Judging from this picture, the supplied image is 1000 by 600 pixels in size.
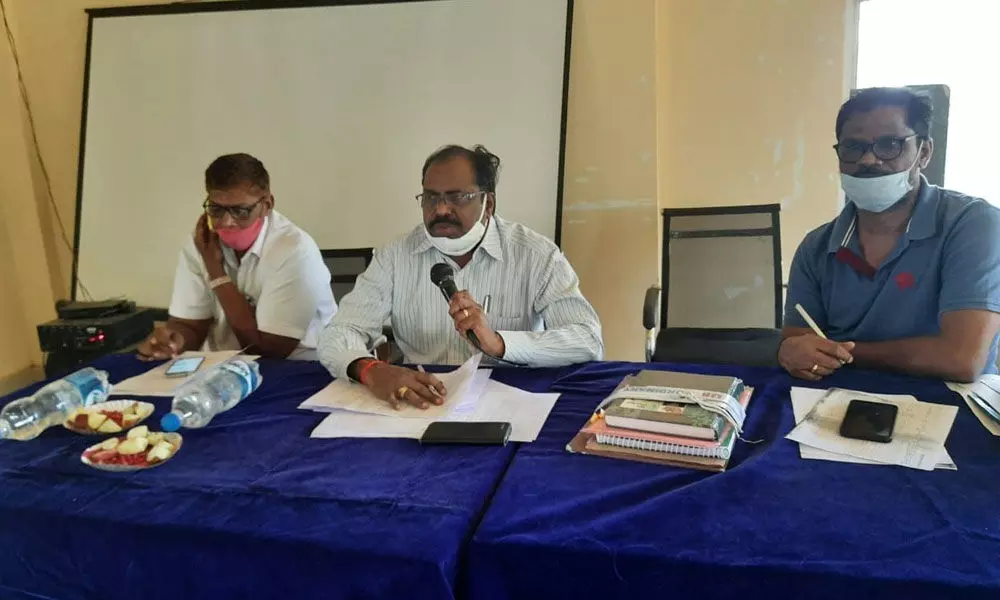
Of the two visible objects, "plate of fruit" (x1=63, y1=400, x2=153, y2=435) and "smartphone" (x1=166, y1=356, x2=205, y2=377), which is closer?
"plate of fruit" (x1=63, y1=400, x2=153, y2=435)

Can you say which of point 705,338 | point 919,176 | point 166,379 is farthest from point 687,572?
point 705,338

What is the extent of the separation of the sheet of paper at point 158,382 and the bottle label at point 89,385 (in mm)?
37

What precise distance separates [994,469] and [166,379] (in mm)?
1778

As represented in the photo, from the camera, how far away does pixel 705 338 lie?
106 inches

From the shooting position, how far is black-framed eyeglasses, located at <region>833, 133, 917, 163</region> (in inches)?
64.4

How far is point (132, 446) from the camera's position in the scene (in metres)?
1.30

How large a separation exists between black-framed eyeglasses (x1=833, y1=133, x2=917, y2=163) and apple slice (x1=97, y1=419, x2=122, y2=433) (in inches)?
70.8

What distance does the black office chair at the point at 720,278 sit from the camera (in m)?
2.71

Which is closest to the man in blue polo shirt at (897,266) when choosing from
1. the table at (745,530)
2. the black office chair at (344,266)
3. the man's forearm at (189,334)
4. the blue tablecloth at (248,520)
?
the table at (745,530)

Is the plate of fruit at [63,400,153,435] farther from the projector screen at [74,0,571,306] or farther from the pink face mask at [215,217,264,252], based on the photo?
the projector screen at [74,0,571,306]

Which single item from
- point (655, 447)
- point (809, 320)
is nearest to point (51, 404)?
point (655, 447)

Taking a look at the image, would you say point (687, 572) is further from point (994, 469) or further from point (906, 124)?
point (906, 124)

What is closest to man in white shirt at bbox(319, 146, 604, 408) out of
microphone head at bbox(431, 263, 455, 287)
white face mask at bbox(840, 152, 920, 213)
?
microphone head at bbox(431, 263, 455, 287)

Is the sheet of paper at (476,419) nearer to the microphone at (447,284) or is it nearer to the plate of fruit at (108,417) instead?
the microphone at (447,284)
